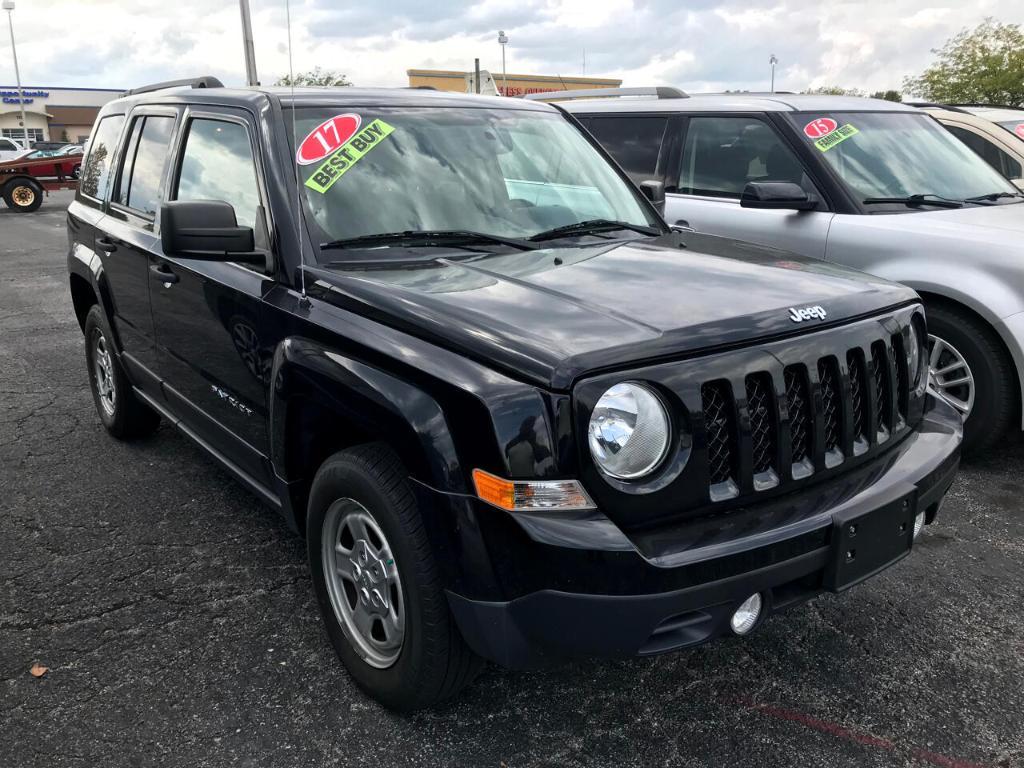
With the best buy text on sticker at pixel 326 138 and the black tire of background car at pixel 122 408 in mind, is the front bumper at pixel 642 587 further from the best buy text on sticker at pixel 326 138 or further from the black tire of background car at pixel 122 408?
the black tire of background car at pixel 122 408

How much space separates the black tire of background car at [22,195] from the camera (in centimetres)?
2184

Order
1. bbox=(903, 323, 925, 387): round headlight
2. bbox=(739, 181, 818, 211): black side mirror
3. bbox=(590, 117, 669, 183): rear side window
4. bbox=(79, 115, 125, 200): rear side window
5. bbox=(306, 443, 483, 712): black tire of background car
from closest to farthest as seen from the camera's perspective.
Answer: bbox=(306, 443, 483, 712): black tire of background car
bbox=(903, 323, 925, 387): round headlight
bbox=(79, 115, 125, 200): rear side window
bbox=(739, 181, 818, 211): black side mirror
bbox=(590, 117, 669, 183): rear side window

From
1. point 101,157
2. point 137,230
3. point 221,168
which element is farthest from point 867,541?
point 101,157

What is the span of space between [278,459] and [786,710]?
1.78m

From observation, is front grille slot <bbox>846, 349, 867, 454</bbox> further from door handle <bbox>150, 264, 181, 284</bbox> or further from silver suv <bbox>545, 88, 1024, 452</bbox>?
door handle <bbox>150, 264, 181, 284</bbox>

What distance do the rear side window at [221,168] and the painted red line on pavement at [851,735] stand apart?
2.36m

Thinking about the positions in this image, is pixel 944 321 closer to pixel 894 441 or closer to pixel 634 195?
pixel 634 195

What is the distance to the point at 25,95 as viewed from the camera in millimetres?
70250

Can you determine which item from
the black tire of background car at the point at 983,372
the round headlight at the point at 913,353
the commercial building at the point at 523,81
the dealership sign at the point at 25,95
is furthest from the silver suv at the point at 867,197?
A: the dealership sign at the point at 25,95

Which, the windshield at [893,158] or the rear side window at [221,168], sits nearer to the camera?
the rear side window at [221,168]

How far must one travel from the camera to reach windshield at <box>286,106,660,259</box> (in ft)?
10.2

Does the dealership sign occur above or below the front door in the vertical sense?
above

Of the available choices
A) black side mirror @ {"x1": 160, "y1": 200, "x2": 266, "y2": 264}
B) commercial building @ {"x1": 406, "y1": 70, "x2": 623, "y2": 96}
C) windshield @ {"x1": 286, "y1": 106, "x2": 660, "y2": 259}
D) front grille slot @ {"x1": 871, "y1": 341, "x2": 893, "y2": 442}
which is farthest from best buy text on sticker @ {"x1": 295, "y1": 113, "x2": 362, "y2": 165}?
commercial building @ {"x1": 406, "y1": 70, "x2": 623, "y2": 96}

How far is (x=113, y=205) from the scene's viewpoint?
4.57 m
